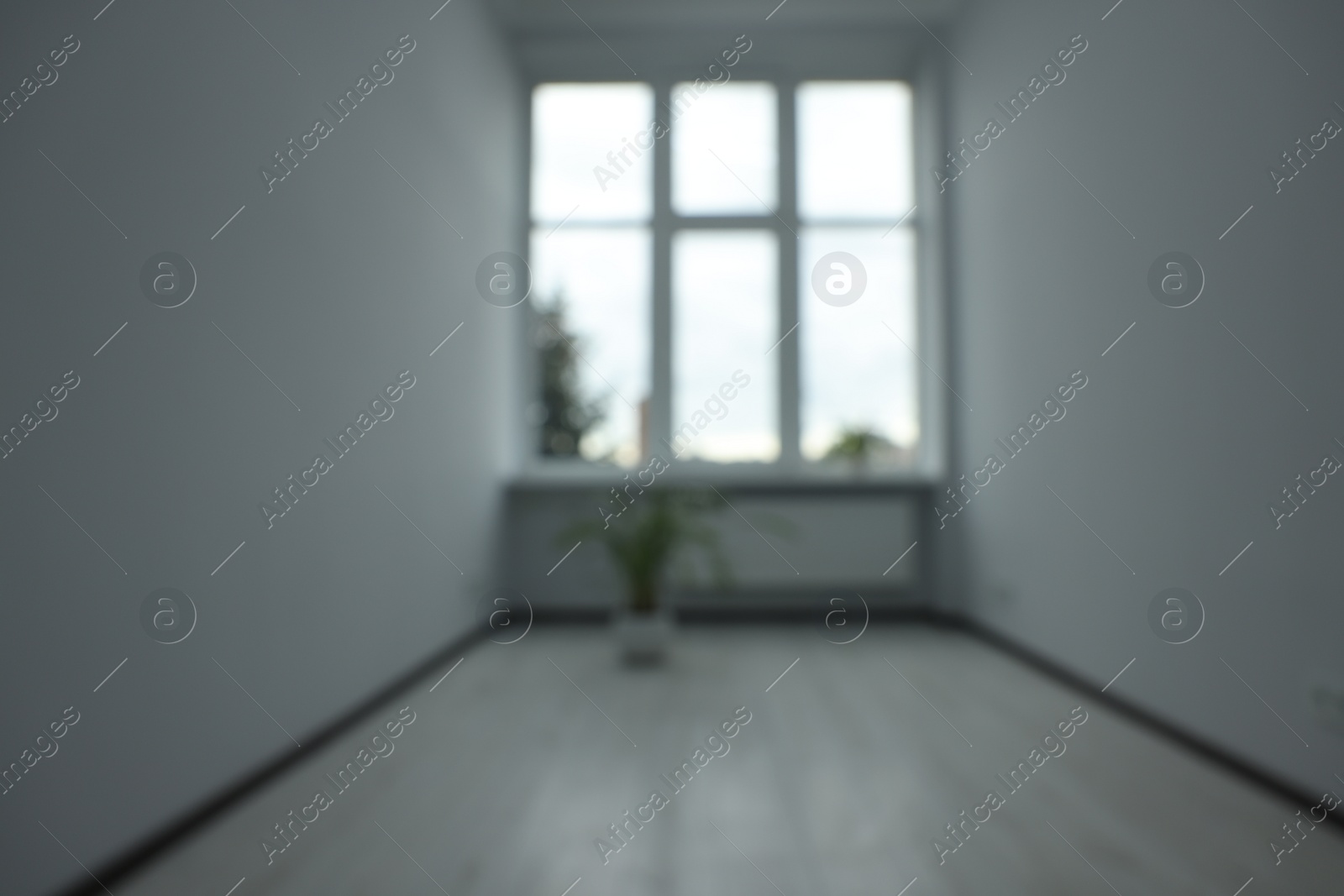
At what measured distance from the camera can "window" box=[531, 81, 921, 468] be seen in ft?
13.0

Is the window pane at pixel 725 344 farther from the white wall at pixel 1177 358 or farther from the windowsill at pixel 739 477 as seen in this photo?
the white wall at pixel 1177 358

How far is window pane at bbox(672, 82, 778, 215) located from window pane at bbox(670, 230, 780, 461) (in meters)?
0.19

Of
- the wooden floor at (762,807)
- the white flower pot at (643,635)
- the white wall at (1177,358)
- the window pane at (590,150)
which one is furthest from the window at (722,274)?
the wooden floor at (762,807)

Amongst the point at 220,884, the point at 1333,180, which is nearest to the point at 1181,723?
the point at 1333,180

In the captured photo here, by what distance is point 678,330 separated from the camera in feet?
13.1

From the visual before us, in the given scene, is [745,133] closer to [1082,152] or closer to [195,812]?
[1082,152]

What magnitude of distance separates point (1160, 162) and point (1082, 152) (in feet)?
1.55

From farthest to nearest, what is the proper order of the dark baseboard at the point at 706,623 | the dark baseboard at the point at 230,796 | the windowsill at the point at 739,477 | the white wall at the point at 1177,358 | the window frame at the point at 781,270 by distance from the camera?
1. the window frame at the point at 781,270
2. the windowsill at the point at 739,477
3. the white wall at the point at 1177,358
4. the dark baseboard at the point at 706,623
5. the dark baseboard at the point at 230,796

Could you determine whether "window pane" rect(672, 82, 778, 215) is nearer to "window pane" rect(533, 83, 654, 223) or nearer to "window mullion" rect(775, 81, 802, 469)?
"window mullion" rect(775, 81, 802, 469)

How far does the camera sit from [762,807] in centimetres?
161

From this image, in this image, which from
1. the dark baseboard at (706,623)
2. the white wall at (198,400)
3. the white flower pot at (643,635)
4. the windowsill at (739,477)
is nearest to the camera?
the white wall at (198,400)

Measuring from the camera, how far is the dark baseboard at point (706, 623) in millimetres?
1435

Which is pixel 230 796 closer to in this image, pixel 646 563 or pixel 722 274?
pixel 646 563

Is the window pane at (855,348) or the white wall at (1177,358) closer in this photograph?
the white wall at (1177,358)
